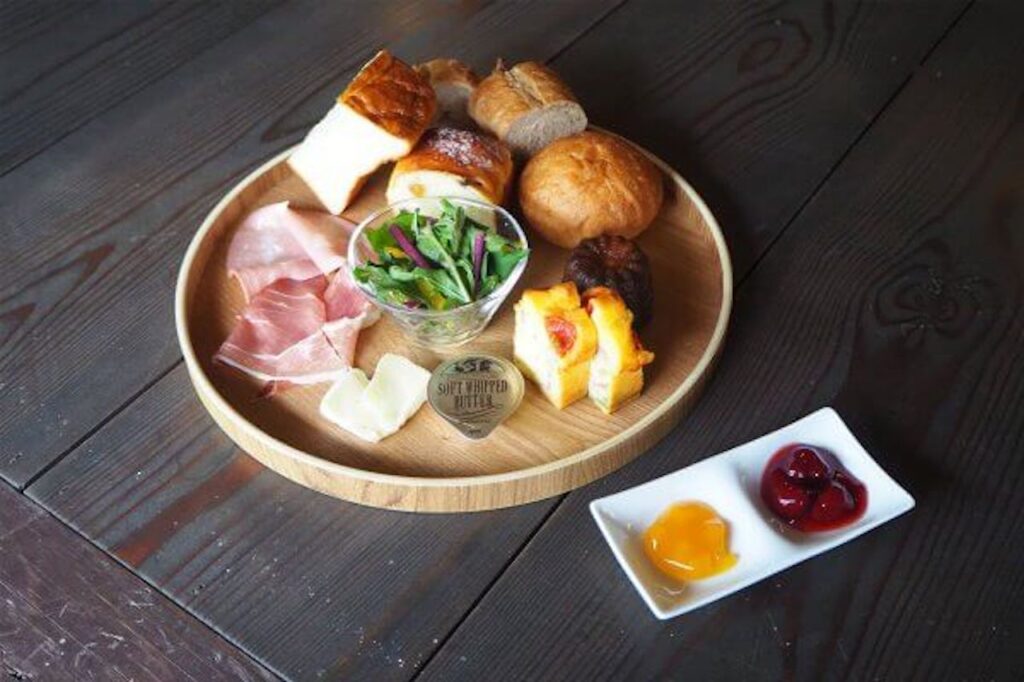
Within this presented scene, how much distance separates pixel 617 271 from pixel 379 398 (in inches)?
11.8

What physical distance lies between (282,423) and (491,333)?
0.26m

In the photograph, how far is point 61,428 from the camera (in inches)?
45.4

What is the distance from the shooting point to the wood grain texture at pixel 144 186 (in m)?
1.21

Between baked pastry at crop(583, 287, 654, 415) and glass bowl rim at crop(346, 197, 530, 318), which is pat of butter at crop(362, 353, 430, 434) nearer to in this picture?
glass bowl rim at crop(346, 197, 530, 318)

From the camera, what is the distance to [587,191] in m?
1.27

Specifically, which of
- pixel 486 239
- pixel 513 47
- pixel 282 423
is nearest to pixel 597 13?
pixel 513 47

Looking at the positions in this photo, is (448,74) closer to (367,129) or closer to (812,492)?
(367,129)

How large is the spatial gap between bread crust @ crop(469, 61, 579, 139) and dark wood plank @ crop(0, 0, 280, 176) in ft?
1.87

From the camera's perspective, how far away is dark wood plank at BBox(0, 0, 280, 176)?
1581 millimetres

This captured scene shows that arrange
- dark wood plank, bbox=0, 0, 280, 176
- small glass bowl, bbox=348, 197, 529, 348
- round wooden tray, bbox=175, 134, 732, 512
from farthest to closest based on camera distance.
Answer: dark wood plank, bbox=0, 0, 280, 176
small glass bowl, bbox=348, 197, 529, 348
round wooden tray, bbox=175, 134, 732, 512

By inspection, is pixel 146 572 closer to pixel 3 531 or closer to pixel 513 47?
pixel 3 531

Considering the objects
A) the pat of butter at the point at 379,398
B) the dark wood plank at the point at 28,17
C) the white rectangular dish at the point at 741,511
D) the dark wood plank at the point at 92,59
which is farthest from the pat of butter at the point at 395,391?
the dark wood plank at the point at 28,17

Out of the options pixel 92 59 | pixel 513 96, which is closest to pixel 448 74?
pixel 513 96

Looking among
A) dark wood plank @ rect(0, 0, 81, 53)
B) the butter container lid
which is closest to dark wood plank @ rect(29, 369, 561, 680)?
the butter container lid
